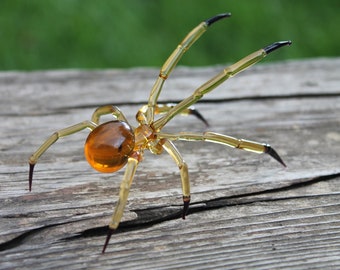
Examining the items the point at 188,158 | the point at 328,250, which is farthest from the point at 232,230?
the point at 188,158

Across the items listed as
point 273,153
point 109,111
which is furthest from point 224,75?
point 109,111

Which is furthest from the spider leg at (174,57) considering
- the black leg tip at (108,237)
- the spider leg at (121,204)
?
the black leg tip at (108,237)

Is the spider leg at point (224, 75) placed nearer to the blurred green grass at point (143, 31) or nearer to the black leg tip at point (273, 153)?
the black leg tip at point (273, 153)

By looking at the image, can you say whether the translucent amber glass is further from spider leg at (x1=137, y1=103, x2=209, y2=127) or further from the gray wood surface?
spider leg at (x1=137, y1=103, x2=209, y2=127)

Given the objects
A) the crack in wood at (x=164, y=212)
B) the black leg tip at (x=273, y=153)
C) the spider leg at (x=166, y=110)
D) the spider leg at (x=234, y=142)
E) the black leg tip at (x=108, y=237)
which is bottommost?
the black leg tip at (x=108, y=237)

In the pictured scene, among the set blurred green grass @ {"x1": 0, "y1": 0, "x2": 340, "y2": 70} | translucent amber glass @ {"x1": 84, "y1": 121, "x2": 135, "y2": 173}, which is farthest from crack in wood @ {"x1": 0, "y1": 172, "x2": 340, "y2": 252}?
blurred green grass @ {"x1": 0, "y1": 0, "x2": 340, "y2": 70}

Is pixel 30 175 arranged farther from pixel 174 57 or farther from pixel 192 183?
pixel 174 57

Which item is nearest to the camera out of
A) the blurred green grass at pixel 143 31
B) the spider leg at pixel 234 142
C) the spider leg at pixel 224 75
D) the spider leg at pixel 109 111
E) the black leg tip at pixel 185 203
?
the black leg tip at pixel 185 203
